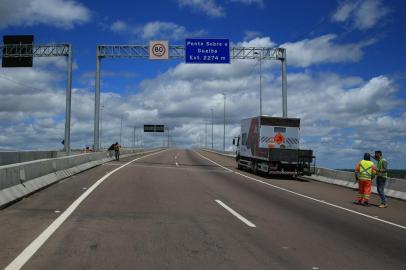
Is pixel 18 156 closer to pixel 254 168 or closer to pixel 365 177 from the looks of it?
pixel 254 168

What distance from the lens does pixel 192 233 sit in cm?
934

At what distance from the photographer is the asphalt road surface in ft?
23.8

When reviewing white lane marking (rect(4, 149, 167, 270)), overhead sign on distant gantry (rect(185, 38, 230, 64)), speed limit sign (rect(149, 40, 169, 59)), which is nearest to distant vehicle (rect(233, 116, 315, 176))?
overhead sign on distant gantry (rect(185, 38, 230, 64))

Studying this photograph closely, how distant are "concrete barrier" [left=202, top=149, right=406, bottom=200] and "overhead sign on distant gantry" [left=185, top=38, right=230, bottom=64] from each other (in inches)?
412

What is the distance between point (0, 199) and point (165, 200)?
4462 mm

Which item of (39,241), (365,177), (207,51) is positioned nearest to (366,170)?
(365,177)

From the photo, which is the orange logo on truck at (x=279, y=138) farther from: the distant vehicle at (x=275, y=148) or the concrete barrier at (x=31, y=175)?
the concrete barrier at (x=31, y=175)

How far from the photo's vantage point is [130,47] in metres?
35.0

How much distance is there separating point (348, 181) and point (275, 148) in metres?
4.95

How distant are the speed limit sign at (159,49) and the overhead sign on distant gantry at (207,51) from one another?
1.43 m

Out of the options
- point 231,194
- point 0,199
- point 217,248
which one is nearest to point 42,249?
point 217,248

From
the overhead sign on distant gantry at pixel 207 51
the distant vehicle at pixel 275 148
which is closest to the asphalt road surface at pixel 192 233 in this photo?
the distant vehicle at pixel 275 148

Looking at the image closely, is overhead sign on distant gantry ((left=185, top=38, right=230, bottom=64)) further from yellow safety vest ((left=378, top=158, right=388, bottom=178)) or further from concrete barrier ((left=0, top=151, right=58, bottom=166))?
yellow safety vest ((left=378, top=158, right=388, bottom=178))

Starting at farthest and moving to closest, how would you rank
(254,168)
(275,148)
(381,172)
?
(254,168) → (275,148) → (381,172)
